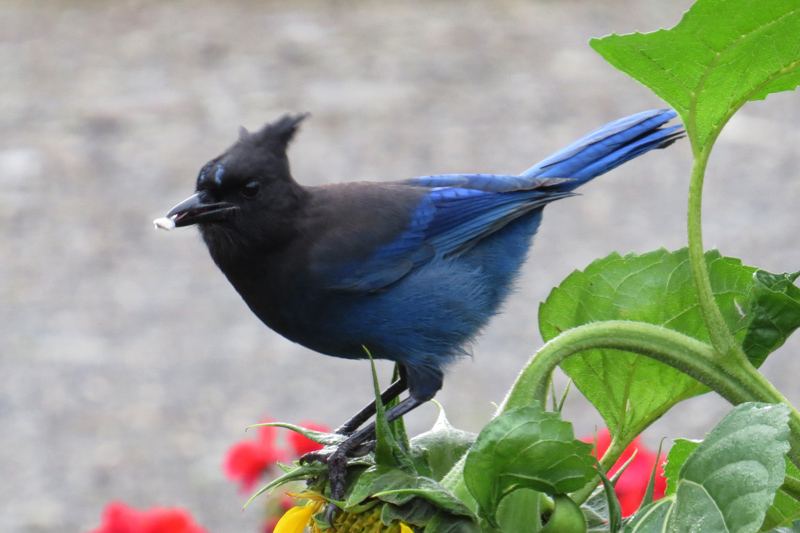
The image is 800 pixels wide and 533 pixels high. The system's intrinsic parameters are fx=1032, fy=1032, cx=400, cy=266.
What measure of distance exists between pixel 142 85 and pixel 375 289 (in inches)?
283

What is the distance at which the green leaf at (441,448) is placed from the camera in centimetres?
141

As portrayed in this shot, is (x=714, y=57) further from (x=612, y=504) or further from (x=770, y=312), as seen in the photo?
(x=612, y=504)

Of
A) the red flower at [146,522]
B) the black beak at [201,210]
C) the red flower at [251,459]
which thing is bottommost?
the red flower at [146,522]

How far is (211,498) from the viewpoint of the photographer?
531 cm

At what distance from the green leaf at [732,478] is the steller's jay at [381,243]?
0.91 metres

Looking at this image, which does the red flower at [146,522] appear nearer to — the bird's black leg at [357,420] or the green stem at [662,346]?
the bird's black leg at [357,420]

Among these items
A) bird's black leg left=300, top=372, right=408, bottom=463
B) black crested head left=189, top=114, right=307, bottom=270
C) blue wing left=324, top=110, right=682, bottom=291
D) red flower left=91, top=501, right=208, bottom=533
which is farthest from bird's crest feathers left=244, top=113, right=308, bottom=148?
red flower left=91, top=501, right=208, bottom=533

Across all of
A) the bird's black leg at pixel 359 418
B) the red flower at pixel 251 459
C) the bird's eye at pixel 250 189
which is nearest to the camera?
the bird's black leg at pixel 359 418

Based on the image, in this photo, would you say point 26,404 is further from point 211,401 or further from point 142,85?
point 142,85

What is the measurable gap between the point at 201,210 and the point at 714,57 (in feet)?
4.07

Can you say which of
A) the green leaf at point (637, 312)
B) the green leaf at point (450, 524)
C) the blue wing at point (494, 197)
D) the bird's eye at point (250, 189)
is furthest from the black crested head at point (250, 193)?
the green leaf at point (450, 524)

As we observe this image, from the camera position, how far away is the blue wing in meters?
2.45

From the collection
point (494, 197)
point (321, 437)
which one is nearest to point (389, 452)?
point (321, 437)

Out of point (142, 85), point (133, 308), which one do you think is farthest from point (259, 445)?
point (142, 85)
